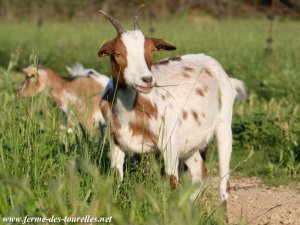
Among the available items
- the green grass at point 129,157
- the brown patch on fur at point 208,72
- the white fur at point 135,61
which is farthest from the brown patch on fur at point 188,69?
the white fur at point 135,61

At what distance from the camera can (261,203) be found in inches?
305

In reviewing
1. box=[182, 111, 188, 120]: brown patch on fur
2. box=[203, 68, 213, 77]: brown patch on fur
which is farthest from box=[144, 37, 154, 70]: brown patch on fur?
box=[203, 68, 213, 77]: brown patch on fur

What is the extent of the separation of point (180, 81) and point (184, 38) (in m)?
10.4

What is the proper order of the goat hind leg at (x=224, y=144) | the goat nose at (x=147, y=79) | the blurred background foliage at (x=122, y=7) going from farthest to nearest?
the blurred background foliage at (x=122, y=7), the goat hind leg at (x=224, y=144), the goat nose at (x=147, y=79)

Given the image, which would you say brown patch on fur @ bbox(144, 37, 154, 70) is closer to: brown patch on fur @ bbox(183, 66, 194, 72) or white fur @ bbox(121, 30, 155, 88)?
white fur @ bbox(121, 30, 155, 88)

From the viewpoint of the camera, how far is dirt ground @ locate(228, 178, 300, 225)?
23.2ft

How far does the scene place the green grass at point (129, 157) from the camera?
16.1 feet

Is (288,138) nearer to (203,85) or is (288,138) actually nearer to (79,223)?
(203,85)

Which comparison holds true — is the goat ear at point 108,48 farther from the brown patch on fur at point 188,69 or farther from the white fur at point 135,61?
the brown patch on fur at point 188,69

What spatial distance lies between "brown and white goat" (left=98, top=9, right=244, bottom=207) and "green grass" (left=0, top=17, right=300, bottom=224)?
19cm

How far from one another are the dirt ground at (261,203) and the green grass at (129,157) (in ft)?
0.93

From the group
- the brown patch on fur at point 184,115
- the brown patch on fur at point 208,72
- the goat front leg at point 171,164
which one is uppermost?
the brown patch on fur at point 208,72

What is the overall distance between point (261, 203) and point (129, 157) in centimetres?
143

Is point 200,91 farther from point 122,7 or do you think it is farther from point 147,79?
point 122,7
